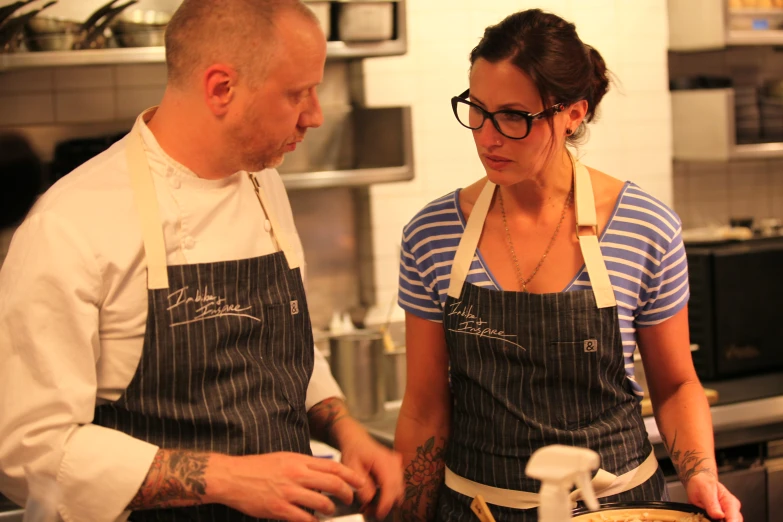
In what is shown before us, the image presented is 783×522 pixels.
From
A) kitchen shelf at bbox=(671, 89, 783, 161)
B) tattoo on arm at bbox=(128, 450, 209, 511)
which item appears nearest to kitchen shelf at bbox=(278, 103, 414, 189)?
kitchen shelf at bbox=(671, 89, 783, 161)

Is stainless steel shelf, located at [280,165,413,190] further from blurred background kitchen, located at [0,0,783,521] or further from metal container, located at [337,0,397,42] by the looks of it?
metal container, located at [337,0,397,42]

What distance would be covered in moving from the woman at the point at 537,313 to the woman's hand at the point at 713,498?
0.07 metres

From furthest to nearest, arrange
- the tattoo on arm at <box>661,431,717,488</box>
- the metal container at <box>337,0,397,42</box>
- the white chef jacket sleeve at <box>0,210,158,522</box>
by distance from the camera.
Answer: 1. the metal container at <box>337,0,397,42</box>
2. the tattoo on arm at <box>661,431,717,488</box>
3. the white chef jacket sleeve at <box>0,210,158,522</box>

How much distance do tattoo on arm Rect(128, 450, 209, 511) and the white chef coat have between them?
0.02m

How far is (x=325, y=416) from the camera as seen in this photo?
1.75 m

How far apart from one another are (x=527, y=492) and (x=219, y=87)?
0.91m

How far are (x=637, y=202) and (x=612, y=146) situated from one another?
1676mm

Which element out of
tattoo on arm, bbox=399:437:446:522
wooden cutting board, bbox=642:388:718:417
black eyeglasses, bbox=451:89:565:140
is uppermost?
black eyeglasses, bbox=451:89:565:140

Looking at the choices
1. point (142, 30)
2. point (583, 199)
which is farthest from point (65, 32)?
point (583, 199)

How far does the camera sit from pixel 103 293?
4.70 ft

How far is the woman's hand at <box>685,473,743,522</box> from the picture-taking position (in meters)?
1.48

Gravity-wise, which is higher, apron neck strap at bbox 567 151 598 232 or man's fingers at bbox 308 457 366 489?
apron neck strap at bbox 567 151 598 232

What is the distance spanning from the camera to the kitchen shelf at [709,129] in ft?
10.8

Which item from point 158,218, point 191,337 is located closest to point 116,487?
point 191,337
